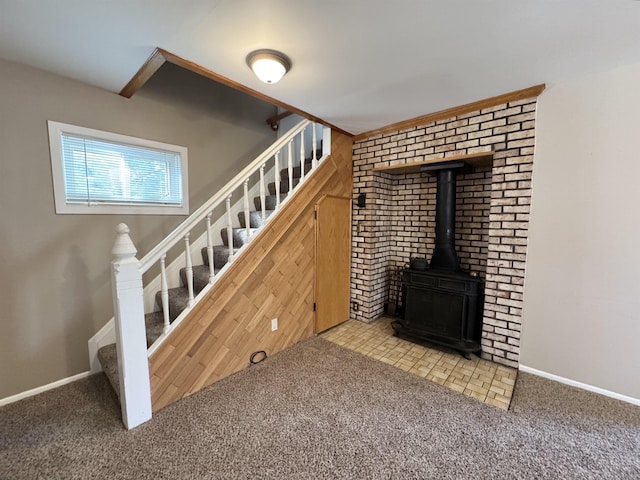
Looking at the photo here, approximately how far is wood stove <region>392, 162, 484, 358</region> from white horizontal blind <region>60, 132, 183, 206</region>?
279 cm

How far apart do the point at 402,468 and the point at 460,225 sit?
2.61m

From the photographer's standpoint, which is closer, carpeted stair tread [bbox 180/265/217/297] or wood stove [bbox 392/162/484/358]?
carpeted stair tread [bbox 180/265/217/297]

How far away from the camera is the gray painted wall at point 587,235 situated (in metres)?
1.91

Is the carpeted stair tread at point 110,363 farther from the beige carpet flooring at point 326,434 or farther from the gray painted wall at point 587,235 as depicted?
the gray painted wall at point 587,235

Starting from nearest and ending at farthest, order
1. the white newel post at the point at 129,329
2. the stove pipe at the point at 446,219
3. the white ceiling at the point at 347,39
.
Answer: the white ceiling at the point at 347,39
the white newel post at the point at 129,329
the stove pipe at the point at 446,219

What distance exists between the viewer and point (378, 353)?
2.70 m

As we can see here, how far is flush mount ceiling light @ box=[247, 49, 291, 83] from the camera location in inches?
66.5

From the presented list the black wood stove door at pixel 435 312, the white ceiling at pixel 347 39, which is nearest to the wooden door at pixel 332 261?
the black wood stove door at pixel 435 312

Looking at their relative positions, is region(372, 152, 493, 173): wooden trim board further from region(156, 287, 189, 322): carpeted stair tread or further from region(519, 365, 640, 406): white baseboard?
region(156, 287, 189, 322): carpeted stair tread

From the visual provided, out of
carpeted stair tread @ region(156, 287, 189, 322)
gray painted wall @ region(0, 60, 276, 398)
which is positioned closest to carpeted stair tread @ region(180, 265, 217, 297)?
carpeted stair tread @ region(156, 287, 189, 322)

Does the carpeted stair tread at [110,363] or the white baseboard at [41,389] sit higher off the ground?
the carpeted stair tread at [110,363]

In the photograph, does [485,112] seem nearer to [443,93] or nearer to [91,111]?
[443,93]

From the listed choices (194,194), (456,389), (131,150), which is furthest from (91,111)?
(456,389)

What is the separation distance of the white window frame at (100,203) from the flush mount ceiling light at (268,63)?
1440 mm
